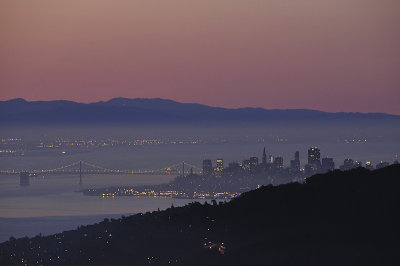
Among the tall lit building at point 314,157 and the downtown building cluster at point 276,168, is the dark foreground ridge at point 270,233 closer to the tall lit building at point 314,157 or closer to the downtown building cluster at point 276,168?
the downtown building cluster at point 276,168

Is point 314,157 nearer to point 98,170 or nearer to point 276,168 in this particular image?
point 276,168

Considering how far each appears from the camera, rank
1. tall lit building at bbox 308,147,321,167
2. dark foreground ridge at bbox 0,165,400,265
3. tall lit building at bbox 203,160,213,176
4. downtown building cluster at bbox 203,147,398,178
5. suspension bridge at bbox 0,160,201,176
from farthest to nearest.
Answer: suspension bridge at bbox 0,160,201,176
tall lit building at bbox 203,160,213,176
tall lit building at bbox 308,147,321,167
downtown building cluster at bbox 203,147,398,178
dark foreground ridge at bbox 0,165,400,265

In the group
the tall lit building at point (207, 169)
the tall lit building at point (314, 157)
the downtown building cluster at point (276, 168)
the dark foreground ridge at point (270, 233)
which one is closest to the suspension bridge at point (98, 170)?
the tall lit building at point (207, 169)

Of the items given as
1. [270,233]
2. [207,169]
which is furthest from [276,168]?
[270,233]

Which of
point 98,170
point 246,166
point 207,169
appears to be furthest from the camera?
point 98,170

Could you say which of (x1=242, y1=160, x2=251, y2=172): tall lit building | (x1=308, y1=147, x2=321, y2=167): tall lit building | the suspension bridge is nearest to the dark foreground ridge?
(x1=242, y1=160, x2=251, y2=172): tall lit building

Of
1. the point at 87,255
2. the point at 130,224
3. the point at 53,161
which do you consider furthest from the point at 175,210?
the point at 53,161

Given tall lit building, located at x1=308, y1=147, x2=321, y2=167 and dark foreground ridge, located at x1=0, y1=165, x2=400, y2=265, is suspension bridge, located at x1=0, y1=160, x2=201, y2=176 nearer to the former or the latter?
tall lit building, located at x1=308, y1=147, x2=321, y2=167

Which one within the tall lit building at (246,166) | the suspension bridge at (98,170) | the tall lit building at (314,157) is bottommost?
the suspension bridge at (98,170)
